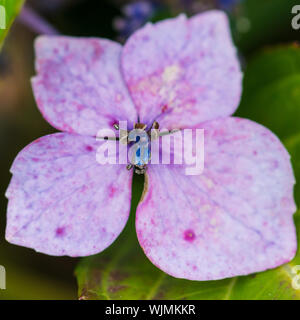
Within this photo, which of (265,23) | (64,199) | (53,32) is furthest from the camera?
(265,23)

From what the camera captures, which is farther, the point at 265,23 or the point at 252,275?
the point at 265,23

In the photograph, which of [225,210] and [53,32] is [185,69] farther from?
[53,32]

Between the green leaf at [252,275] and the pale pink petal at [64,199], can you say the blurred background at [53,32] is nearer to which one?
the green leaf at [252,275]

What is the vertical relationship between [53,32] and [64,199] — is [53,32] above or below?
above

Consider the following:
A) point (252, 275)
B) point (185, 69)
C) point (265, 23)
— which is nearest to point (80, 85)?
point (185, 69)

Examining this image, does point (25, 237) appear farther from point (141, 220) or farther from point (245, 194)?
point (245, 194)

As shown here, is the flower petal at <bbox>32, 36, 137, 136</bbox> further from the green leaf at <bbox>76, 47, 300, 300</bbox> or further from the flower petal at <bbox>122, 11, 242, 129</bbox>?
the green leaf at <bbox>76, 47, 300, 300</bbox>
